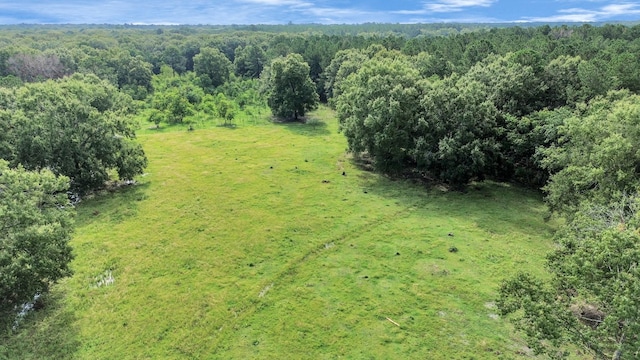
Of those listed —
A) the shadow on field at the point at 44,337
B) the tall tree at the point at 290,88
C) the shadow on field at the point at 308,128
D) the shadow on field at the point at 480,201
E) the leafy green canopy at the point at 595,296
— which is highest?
the tall tree at the point at 290,88

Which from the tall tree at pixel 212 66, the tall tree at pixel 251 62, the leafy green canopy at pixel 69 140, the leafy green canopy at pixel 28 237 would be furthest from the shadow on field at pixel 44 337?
the tall tree at pixel 251 62

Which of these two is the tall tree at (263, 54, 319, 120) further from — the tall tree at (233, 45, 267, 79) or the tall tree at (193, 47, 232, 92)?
the tall tree at (233, 45, 267, 79)

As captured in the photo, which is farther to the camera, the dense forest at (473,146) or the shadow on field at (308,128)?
the shadow on field at (308,128)

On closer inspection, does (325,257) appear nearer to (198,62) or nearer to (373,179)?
(373,179)

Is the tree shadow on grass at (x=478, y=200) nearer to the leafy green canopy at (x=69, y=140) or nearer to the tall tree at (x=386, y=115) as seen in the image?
the tall tree at (x=386, y=115)

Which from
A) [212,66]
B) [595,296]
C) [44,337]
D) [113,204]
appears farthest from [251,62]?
[595,296]

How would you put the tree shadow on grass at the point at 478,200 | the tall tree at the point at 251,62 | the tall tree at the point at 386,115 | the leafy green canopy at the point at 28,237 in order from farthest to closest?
1. the tall tree at the point at 251,62
2. the tall tree at the point at 386,115
3. the tree shadow on grass at the point at 478,200
4. the leafy green canopy at the point at 28,237

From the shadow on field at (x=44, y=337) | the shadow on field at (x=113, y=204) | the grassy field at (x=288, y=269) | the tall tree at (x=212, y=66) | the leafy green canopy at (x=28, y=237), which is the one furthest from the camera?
the tall tree at (x=212, y=66)
